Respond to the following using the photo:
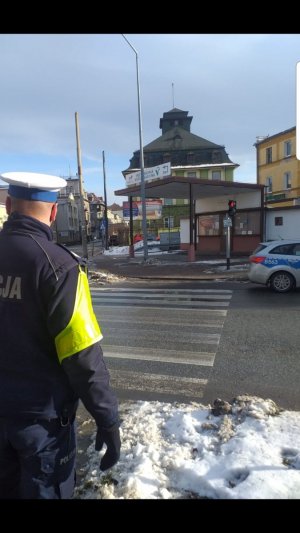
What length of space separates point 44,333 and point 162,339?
4992 millimetres

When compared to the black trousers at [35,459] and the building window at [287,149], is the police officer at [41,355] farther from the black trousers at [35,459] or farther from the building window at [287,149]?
the building window at [287,149]

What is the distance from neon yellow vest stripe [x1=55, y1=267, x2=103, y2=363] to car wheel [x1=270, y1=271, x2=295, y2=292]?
10474mm

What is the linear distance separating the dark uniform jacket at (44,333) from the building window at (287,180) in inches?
1742

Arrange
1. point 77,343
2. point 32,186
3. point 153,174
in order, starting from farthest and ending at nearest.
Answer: point 153,174 → point 32,186 → point 77,343

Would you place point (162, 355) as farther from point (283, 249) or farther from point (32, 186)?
point (283, 249)

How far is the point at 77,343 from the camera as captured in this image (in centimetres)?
173

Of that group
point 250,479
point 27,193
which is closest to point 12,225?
point 27,193

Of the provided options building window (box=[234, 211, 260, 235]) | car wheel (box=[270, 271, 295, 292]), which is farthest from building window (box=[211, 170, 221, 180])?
car wheel (box=[270, 271, 295, 292])

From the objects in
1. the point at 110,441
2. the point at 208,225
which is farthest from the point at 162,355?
the point at 208,225

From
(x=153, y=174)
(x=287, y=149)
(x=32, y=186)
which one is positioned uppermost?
(x=287, y=149)

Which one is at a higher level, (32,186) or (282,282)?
(32,186)

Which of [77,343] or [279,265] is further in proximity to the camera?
[279,265]

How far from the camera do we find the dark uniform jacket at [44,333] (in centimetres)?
174

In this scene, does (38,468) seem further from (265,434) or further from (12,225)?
(265,434)
